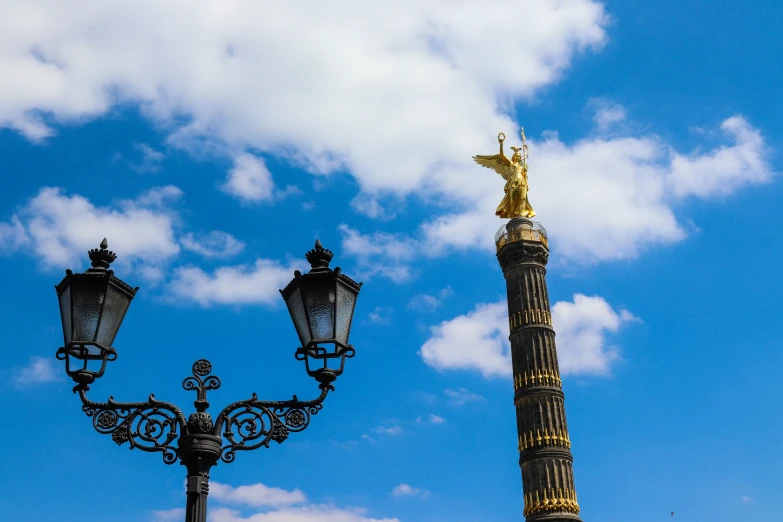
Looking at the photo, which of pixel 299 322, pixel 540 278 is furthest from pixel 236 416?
pixel 540 278

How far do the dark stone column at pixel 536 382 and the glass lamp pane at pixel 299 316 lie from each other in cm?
2264

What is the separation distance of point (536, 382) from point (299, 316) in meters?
23.7

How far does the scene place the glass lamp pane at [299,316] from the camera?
15.6 feet

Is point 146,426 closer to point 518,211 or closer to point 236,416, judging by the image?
point 236,416

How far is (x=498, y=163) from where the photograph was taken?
1298 inches

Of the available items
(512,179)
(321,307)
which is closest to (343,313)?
(321,307)

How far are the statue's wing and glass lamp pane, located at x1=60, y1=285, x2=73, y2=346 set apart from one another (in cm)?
2872

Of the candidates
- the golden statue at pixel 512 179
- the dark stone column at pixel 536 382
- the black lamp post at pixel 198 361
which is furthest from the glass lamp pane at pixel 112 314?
the golden statue at pixel 512 179

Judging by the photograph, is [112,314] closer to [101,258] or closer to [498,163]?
[101,258]

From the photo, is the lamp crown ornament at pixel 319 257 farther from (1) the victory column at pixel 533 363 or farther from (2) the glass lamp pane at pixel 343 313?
(1) the victory column at pixel 533 363

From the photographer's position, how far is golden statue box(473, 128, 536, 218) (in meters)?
32.0

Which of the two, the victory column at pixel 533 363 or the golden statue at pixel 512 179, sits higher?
the golden statue at pixel 512 179

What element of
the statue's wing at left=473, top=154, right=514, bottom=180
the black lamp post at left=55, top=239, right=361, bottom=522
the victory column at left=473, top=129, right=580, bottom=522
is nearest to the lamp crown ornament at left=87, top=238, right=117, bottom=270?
the black lamp post at left=55, top=239, right=361, bottom=522

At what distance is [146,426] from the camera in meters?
4.71
